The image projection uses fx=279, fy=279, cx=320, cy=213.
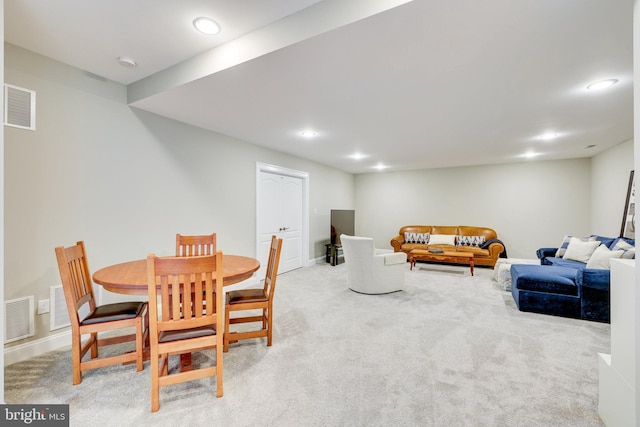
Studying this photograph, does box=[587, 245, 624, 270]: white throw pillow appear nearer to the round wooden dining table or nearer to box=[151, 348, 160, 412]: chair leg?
the round wooden dining table

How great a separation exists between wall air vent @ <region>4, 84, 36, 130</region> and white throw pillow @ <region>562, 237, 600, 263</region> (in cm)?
705

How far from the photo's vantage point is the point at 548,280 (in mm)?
3297

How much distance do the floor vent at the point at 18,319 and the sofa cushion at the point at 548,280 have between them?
16.4 ft

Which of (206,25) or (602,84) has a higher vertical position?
(206,25)

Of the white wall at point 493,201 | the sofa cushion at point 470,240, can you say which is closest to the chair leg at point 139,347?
the sofa cushion at point 470,240

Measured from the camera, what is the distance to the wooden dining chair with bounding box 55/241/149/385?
188 cm

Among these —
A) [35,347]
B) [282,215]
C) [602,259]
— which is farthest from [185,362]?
[602,259]

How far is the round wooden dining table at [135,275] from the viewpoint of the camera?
73.2 inches

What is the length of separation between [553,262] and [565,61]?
3779 mm

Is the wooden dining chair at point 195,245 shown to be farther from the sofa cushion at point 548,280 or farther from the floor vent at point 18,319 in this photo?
the sofa cushion at point 548,280

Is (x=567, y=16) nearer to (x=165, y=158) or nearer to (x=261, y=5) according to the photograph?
(x=261, y=5)

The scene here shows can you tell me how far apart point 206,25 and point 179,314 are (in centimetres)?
198

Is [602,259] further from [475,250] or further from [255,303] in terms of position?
[255,303]

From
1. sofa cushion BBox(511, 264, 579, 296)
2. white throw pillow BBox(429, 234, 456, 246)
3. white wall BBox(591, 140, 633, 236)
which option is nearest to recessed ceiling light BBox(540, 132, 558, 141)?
white wall BBox(591, 140, 633, 236)
